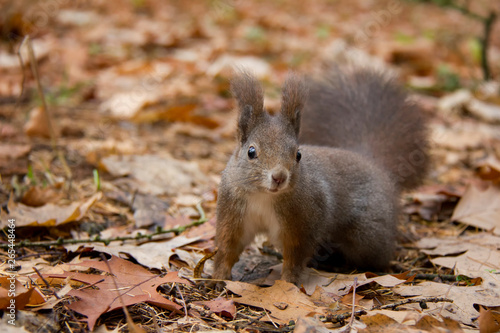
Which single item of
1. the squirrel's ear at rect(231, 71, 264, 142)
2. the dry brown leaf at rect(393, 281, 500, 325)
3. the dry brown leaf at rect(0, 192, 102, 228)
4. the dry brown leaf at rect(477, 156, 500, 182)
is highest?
the squirrel's ear at rect(231, 71, 264, 142)

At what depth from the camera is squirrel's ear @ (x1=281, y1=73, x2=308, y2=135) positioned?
2270mm

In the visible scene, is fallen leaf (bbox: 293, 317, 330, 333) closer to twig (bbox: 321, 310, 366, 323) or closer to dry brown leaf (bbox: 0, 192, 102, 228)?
twig (bbox: 321, 310, 366, 323)

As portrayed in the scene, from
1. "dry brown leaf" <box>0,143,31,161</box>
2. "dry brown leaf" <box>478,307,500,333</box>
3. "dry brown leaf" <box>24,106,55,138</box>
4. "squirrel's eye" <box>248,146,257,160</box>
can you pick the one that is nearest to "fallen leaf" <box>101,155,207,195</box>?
"dry brown leaf" <box>0,143,31,161</box>

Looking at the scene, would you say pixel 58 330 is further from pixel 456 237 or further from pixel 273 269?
pixel 456 237

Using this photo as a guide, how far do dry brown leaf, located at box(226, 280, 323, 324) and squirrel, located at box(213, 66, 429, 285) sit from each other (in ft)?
0.70

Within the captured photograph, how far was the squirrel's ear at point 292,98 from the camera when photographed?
227cm

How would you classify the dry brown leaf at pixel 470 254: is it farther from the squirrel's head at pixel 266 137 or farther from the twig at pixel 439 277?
the squirrel's head at pixel 266 137

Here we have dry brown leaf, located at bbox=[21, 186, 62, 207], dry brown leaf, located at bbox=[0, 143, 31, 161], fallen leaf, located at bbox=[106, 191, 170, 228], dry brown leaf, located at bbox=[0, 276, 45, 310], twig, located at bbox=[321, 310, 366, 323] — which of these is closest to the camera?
dry brown leaf, located at bbox=[0, 276, 45, 310]

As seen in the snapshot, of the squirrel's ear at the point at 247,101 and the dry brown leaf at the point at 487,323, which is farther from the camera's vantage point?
the squirrel's ear at the point at 247,101

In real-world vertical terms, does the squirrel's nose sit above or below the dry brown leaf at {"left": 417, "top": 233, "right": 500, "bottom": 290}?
above

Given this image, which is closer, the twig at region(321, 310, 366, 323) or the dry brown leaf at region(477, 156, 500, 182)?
the twig at region(321, 310, 366, 323)

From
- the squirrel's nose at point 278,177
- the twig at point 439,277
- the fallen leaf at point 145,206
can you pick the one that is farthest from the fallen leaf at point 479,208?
the fallen leaf at point 145,206

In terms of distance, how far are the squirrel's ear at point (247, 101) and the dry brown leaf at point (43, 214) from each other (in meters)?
0.94

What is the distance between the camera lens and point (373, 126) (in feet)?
10.2
